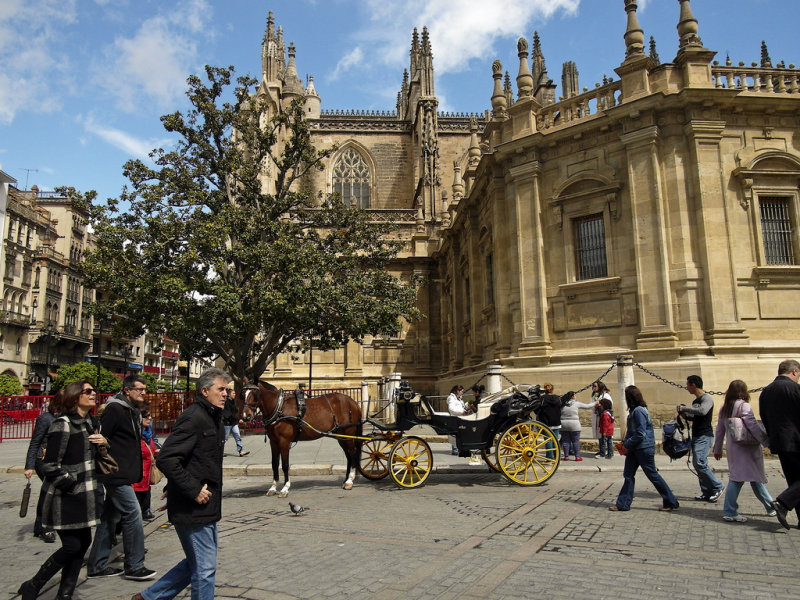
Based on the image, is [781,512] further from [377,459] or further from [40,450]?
[40,450]

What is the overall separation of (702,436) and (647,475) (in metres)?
1.23

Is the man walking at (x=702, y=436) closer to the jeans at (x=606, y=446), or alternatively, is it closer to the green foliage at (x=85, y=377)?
the jeans at (x=606, y=446)

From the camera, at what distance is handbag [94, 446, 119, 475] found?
4.75 m

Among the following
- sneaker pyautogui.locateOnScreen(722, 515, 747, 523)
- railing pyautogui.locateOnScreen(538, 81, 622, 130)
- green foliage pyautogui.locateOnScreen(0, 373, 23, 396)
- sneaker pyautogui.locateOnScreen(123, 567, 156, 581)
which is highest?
railing pyautogui.locateOnScreen(538, 81, 622, 130)

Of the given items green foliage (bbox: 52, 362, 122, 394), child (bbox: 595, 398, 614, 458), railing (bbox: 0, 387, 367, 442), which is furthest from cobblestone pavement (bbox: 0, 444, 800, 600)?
green foliage (bbox: 52, 362, 122, 394)

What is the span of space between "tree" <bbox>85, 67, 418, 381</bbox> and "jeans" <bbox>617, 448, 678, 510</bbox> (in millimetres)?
10284

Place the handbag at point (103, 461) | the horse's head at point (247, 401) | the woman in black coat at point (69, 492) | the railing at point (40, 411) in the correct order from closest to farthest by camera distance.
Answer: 1. the woman in black coat at point (69, 492)
2. the handbag at point (103, 461)
3. the horse's head at point (247, 401)
4. the railing at point (40, 411)

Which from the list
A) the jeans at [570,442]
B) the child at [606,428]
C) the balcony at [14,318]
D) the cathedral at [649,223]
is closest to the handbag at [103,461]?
the jeans at [570,442]

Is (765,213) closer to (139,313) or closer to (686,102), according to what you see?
(686,102)

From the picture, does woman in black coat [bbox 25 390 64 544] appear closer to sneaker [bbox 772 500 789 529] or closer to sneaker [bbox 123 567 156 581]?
sneaker [bbox 123 567 156 581]

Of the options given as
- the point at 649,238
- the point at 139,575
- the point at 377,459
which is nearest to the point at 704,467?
the point at 377,459

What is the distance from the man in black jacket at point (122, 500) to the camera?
5.06 metres

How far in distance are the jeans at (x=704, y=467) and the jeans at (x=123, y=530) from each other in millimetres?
6525

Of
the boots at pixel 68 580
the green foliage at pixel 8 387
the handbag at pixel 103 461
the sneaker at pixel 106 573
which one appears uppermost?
the green foliage at pixel 8 387
